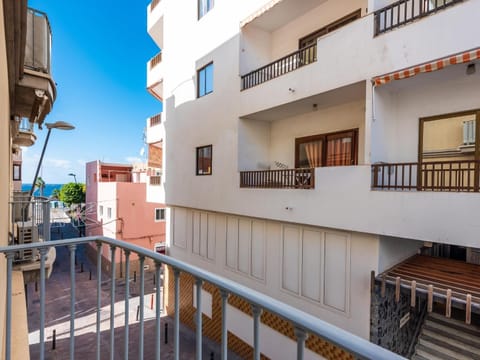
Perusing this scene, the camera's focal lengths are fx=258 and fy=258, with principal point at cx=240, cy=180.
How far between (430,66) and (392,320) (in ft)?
15.1

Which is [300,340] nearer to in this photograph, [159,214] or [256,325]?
[256,325]

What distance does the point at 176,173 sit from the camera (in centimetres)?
994

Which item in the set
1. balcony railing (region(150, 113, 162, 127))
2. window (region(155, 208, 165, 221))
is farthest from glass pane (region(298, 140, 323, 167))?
window (region(155, 208, 165, 221))

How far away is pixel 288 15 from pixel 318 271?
21.7 feet

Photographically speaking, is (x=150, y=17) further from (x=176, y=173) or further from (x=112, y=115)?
(x=112, y=115)

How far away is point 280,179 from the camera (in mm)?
6328

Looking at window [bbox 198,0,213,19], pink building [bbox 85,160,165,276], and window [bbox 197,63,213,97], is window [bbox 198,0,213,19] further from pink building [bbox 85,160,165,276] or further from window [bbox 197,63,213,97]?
pink building [bbox 85,160,165,276]

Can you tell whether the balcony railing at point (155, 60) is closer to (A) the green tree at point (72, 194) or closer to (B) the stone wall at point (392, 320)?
(B) the stone wall at point (392, 320)

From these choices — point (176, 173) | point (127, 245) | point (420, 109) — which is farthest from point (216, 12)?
point (127, 245)

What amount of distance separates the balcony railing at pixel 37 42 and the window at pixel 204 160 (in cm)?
492

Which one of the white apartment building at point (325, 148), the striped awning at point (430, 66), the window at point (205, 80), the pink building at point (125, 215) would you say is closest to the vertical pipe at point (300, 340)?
the white apartment building at point (325, 148)

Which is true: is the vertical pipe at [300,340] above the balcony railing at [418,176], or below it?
below

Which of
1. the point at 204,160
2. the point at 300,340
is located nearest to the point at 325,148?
the point at 204,160

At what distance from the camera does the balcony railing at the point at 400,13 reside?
14.0 ft
